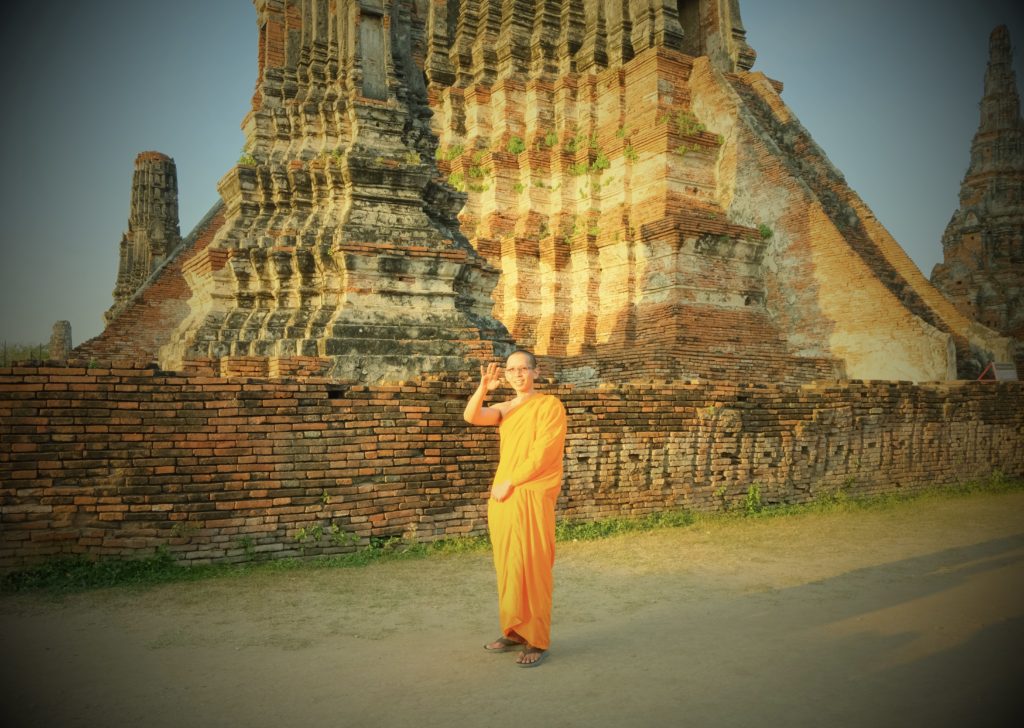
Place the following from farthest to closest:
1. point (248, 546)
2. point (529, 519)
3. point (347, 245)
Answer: point (347, 245) < point (248, 546) < point (529, 519)

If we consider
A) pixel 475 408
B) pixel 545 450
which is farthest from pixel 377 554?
pixel 545 450

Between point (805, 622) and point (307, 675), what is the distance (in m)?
2.41

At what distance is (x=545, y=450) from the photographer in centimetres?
354

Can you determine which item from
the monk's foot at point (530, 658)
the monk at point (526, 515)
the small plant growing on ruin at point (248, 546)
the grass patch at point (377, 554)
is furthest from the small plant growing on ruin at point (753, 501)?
the small plant growing on ruin at point (248, 546)

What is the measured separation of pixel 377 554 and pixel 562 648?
6.40 ft

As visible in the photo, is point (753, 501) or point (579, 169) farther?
point (579, 169)

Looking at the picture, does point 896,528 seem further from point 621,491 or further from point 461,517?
point 461,517

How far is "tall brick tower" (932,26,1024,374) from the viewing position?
21547 millimetres

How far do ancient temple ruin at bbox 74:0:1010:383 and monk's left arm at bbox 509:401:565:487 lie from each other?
11.6 feet

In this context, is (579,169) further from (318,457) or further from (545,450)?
(545,450)

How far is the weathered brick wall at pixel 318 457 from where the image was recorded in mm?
4371

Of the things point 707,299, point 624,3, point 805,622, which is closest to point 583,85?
point 624,3

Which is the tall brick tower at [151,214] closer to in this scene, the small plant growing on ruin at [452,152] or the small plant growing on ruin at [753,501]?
the small plant growing on ruin at [452,152]

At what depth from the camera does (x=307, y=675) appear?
10.2 ft
